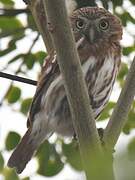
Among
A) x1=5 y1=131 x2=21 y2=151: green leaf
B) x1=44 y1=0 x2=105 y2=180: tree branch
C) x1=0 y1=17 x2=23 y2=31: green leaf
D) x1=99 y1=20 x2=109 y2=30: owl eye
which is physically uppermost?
x1=44 y1=0 x2=105 y2=180: tree branch

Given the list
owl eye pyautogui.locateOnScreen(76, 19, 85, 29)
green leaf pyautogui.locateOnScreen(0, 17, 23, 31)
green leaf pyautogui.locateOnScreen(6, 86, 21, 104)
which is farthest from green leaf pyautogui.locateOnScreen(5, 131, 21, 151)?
owl eye pyautogui.locateOnScreen(76, 19, 85, 29)

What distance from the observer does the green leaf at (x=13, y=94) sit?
2945 millimetres

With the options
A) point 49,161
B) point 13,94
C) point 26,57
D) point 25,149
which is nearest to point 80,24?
point 26,57

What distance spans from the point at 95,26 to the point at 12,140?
44.5 inches

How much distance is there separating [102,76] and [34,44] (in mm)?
556

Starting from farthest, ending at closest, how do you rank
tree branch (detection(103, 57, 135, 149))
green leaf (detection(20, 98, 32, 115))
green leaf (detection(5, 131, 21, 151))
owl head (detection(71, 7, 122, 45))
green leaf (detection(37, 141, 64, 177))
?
owl head (detection(71, 7, 122, 45))
green leaf (detection(20, 98, 32, 115))
green leaf (detection(5, 131, 21, 151))
green leaf (detection(37, 141, 64, 177))
tree branch (detection(103, 57, 135, 149))

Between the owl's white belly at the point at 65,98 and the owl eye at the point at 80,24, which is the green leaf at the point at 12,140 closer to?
the owl's white belly at the point at 65,98

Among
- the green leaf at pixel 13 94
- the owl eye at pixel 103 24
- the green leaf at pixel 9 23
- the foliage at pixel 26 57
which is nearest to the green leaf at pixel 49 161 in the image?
the foliage at pixel 26 57

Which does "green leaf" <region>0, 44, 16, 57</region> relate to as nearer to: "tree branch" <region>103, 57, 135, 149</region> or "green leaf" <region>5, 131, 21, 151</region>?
"green leaf" <region>5, 131, 21, 151</region>

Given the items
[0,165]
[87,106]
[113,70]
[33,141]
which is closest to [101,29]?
[113,70]

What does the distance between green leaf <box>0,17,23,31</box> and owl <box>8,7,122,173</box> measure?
1.16 feet

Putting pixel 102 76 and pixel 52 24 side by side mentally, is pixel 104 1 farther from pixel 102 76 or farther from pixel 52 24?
pixel 52 24

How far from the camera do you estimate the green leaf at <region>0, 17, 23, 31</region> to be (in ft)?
9.52

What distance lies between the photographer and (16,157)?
2967 mm
